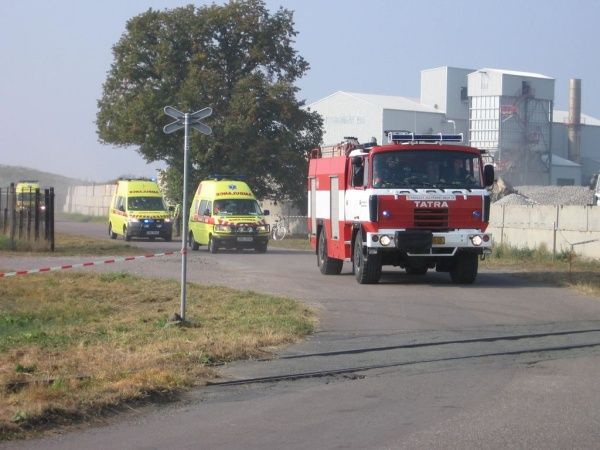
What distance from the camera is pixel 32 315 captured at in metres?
17.4

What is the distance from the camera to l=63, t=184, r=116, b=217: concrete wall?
271 feet

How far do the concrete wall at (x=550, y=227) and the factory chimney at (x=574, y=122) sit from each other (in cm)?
4896

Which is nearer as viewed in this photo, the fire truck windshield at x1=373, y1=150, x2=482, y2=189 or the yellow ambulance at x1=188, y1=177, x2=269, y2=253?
the fire truck windshield at x1=373, y1=150, x2=482, y2=189

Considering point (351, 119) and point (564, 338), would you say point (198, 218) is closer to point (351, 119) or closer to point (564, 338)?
point (564, 338)

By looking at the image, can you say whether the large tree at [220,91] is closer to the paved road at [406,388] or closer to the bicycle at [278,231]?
the bicycle at [278,231]

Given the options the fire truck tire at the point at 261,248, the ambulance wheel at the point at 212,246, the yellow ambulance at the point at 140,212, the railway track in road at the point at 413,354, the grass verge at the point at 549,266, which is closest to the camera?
the railway track in road at the point at 413,354

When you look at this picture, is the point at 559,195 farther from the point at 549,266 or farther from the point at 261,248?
the point at 549,266

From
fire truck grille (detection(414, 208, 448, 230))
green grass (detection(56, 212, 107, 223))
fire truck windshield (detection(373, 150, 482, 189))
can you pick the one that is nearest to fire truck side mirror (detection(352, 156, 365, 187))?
fire truck windshield (detection(373, 150, 482, 189))

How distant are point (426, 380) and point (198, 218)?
1056 inches

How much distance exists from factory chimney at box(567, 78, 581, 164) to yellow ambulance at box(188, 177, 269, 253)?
168ft

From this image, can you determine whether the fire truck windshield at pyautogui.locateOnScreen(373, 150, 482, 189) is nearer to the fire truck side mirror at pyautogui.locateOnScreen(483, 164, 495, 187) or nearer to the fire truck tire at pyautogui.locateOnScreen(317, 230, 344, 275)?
the fire truck side mirror at pyautogui.locateOnScreen(483, 164, 495, 187)

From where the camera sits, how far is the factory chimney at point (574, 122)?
81125mm

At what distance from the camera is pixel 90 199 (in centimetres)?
8894

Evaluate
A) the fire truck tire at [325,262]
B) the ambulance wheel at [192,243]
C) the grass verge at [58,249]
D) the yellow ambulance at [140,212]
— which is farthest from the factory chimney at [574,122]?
the fire truck tire at [325,262]
